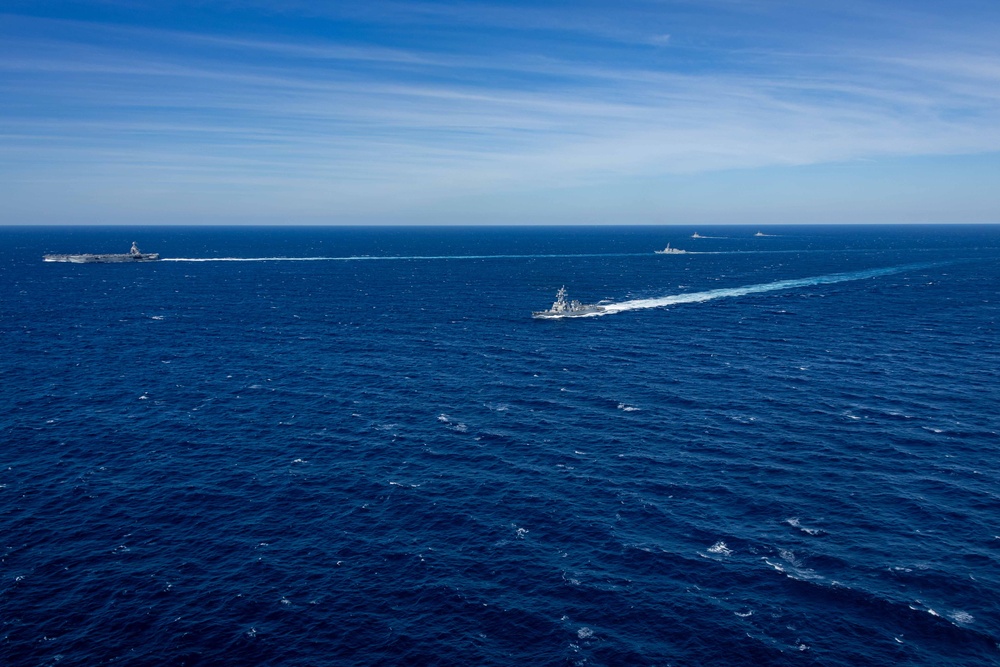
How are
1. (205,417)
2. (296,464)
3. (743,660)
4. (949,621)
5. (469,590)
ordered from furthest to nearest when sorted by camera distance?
(205,417) → (296,464) → (469,590) → (949,621) → (743,660)

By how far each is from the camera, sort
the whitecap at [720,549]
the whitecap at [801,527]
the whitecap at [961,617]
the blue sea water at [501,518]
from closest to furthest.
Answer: the blue sea water at [501,518]
the whitecap at [961,617]
the whitecap at [720,549]
the whitecap at [801,527]

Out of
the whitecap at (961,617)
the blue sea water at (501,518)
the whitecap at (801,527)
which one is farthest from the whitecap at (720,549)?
the whitecap at (961,617)

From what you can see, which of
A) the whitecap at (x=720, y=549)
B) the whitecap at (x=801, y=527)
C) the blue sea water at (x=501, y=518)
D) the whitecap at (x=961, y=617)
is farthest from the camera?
the whitecap at (x=801, y=527)

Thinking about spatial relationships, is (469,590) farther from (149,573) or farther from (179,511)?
(179,511)

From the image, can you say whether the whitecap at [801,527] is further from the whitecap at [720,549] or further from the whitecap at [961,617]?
the whitecap at [961,617]

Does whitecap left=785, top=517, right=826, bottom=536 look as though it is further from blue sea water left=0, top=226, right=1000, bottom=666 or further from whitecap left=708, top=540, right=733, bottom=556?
whitecap left=708, top=540, right=733, bottom=556

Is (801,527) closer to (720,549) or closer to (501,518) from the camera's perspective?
(720,549)

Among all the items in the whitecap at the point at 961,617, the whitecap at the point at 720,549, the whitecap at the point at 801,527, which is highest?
the whitecap at the point at 801,527

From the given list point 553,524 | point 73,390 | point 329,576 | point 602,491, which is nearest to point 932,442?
point 602,491

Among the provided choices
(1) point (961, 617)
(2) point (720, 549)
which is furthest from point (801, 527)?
(1) point (961, 617)

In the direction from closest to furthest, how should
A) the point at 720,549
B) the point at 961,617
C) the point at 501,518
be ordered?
the point at 961,617 → the point at 720,549 → the point at 501,518

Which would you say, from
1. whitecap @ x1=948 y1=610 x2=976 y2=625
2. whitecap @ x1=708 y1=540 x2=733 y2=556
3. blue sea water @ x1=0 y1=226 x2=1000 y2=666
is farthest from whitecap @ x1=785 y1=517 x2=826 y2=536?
whitecap @ x1=948 y1=610 x2=976 y2=625
